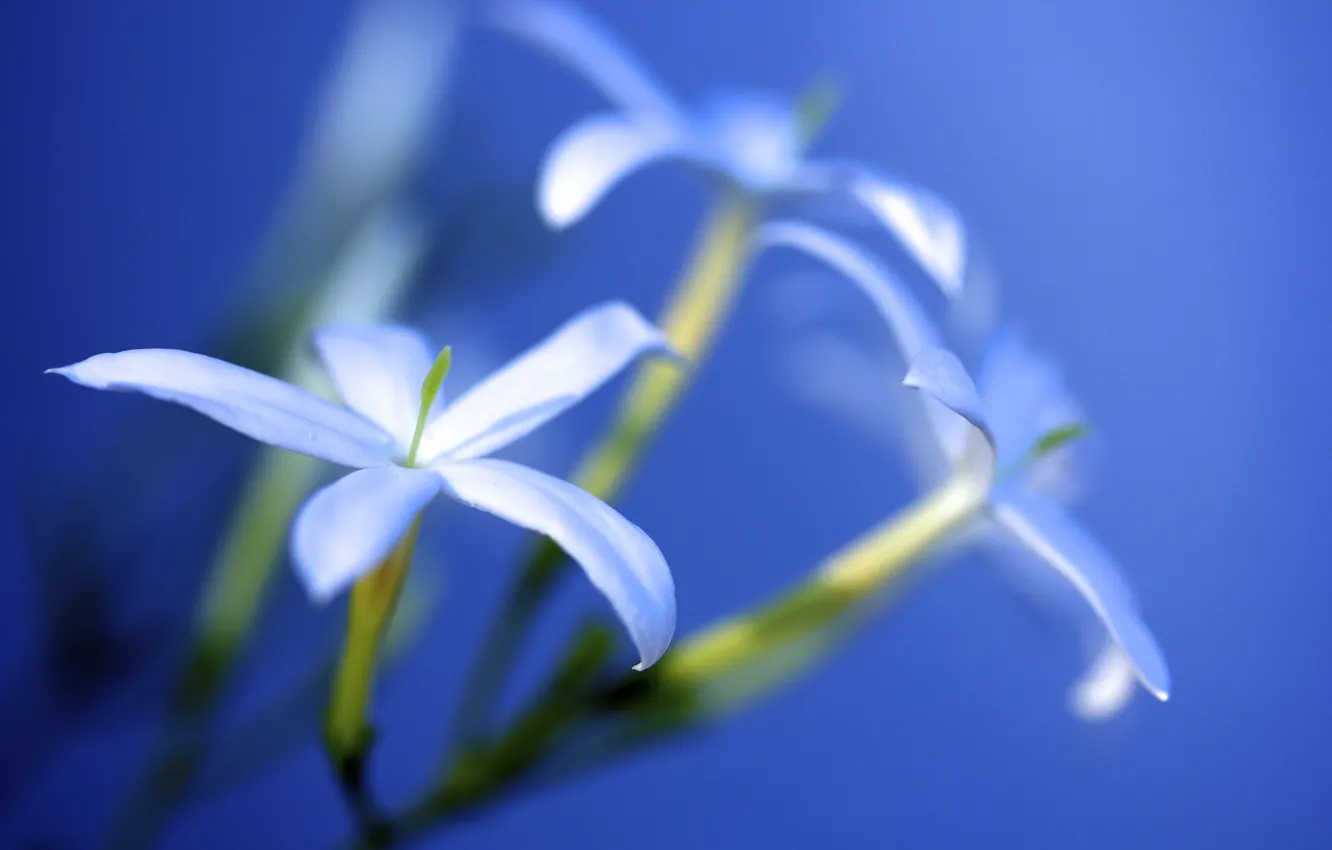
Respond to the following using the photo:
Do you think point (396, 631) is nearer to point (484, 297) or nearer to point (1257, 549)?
point (484, 297)

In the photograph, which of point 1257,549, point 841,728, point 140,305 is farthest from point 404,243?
point 1257,549

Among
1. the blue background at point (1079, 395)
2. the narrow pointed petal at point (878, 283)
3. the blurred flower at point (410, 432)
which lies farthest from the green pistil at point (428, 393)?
the blue background at point (1079, 395)

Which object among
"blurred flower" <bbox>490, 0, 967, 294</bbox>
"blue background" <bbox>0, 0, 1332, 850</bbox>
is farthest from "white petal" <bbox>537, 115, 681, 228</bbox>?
"blue background" <bbox>0, 0, 1332, 850</bbox>

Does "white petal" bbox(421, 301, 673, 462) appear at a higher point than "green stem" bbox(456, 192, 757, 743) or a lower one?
lower

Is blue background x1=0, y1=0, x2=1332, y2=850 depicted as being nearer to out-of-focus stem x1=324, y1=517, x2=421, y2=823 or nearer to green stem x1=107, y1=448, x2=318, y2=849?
green stem x1=107, y1=448, x2=318, y2=849

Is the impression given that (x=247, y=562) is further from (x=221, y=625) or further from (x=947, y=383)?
(x=947, y=383)
